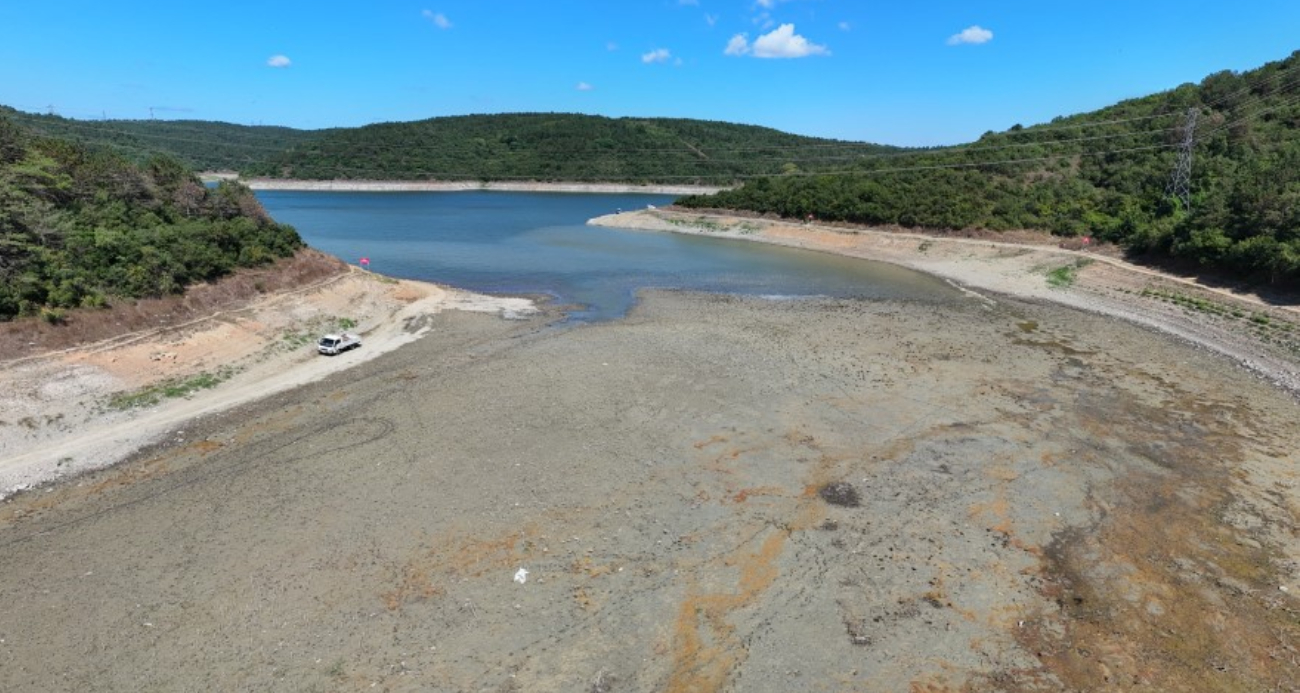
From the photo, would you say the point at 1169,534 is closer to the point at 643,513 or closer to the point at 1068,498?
the point at 1068,498

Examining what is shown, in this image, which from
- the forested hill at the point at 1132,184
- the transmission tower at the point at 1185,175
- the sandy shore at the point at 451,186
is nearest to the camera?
the forested hill at the point at 1132,184

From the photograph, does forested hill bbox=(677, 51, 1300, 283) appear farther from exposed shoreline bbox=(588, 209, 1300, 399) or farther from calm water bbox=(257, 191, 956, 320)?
calm water bbox=(257, 191, 956, 320)

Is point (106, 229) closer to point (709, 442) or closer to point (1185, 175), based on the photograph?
point (709, 442)

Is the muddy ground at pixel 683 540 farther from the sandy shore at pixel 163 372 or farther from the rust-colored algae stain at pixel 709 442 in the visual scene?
the sandy shore at pixel 163 372

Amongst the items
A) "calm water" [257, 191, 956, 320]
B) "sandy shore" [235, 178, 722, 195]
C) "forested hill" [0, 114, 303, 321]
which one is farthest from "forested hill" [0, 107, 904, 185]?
"forested hill" [0, 114, 303, 321]

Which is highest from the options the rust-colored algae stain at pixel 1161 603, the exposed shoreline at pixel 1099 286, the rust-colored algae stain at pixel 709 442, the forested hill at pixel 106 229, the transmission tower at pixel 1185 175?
the transmission tower at pixel 1185 175

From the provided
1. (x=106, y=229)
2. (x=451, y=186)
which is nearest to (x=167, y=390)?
(x=106, y=229)

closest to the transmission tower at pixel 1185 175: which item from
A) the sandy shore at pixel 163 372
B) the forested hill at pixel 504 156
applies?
the sandy shore at pixel 163 372
